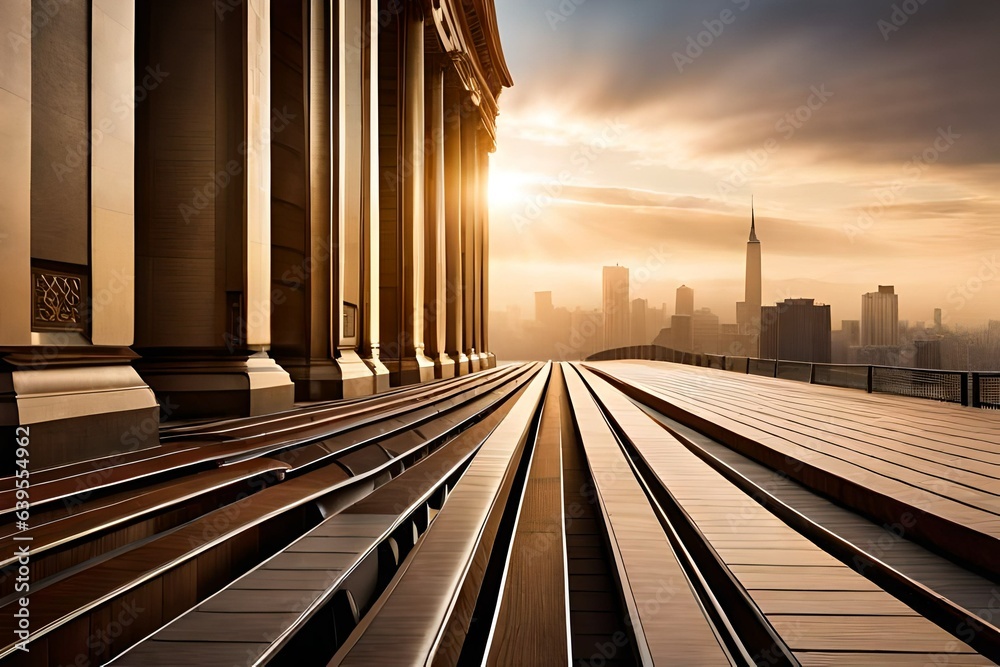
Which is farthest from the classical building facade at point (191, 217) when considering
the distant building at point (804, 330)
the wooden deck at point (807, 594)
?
the distant building at point (804, 330)

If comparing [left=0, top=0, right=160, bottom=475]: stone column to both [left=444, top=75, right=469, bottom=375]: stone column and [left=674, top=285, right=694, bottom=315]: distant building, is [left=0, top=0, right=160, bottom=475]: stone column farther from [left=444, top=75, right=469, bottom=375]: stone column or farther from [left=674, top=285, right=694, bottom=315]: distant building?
[left=674, top=285, right=694, bottom=315]: distant building

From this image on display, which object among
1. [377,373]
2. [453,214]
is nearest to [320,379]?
[377,373]

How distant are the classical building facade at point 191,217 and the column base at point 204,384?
0.06 ft

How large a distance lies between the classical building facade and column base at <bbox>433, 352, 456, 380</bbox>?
1.54 meters

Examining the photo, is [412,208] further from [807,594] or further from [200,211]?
[807,594]

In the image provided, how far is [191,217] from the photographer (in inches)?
237

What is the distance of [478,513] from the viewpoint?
8.64ft

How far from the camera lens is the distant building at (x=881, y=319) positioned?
4595 cm

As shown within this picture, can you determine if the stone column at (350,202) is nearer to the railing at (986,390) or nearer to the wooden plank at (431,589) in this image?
the wooden plank at (431,589)

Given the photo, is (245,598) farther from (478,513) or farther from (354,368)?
(354,368)

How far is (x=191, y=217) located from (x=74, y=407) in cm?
294

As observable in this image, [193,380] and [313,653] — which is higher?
[193,380]

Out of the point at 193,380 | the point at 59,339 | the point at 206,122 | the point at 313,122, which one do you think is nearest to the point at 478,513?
the point at 59,339

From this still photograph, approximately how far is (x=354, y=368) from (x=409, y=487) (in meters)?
5.79
